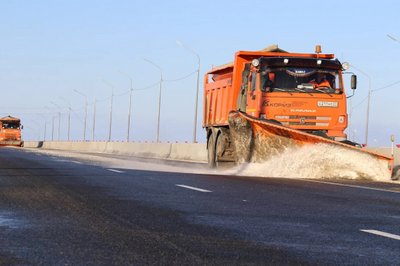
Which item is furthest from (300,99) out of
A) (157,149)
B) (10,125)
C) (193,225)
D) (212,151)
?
(10,125)

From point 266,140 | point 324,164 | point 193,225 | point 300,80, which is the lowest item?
point 193,225

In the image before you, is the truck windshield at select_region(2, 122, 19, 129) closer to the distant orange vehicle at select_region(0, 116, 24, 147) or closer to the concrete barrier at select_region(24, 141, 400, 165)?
the distant orange vehicle at select_region(0, 116, 24, 147)

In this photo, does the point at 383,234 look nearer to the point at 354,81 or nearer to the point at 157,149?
the point at 354,81

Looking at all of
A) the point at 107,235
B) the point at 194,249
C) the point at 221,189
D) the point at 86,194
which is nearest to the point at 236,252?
the point at 194,249

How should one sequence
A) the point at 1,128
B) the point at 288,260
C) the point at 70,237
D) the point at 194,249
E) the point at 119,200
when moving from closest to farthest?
the point at 288,260
the point at 194,249
the point at 70,237
the point at 119,200
the point at 1,128

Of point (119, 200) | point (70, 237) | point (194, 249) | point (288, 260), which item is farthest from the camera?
point (119, 200)

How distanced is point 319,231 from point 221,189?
563 cm

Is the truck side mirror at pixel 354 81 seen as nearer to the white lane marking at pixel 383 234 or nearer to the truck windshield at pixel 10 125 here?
the white lane marking at pixel 383 234

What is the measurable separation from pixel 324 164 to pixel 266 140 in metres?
1.49

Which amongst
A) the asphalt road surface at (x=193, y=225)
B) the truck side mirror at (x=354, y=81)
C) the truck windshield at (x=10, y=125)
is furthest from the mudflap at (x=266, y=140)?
the truck windshield at (x=10, y=125)

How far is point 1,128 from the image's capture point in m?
85.9

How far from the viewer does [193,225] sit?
8.02 meters

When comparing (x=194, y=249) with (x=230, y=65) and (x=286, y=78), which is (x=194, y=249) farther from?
(x=230, y=65)

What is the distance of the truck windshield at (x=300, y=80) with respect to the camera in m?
19.7
